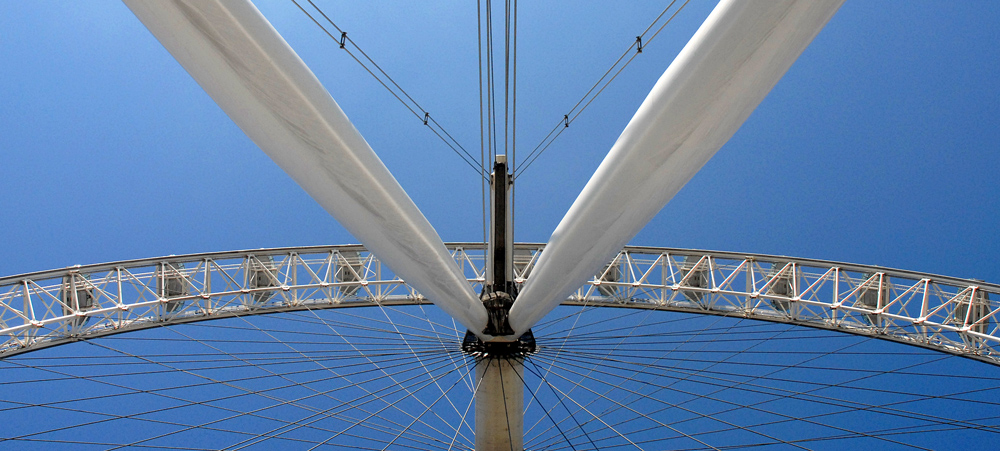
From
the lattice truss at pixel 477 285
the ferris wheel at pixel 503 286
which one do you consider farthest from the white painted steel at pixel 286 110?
the lattice truss at pixel 477 285

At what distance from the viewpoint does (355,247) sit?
988 inches

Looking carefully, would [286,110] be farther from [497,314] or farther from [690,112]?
[497,314]

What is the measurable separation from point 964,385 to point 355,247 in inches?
1470

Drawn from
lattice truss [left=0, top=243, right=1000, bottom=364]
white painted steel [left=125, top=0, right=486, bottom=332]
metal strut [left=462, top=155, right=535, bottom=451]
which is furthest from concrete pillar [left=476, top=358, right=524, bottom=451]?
white painted steel [left=125, top=0, right=486, bottom=332]

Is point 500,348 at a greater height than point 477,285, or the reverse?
point 477,285

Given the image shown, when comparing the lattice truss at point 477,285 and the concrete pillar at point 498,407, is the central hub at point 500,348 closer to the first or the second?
the concrete pillar at point 498,407

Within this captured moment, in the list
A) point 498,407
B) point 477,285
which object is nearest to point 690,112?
point 498,407

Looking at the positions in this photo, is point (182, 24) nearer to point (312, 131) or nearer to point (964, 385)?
point (312, 131)

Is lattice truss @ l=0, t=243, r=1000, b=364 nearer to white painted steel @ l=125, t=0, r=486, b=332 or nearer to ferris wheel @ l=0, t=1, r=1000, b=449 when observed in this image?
ferris wheel @ l=0, t=1, r=1000, b=449

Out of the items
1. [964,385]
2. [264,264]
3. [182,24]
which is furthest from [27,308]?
[964,385]

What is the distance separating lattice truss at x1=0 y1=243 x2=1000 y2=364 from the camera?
20375mm

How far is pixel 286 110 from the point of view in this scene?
6348 millimetres

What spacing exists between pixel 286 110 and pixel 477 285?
22260mm

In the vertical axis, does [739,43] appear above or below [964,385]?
below
